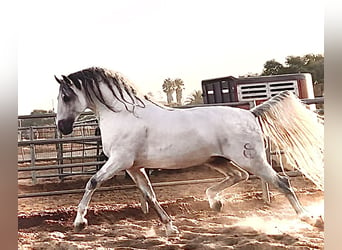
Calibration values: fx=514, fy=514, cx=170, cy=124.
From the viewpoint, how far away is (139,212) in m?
2.15

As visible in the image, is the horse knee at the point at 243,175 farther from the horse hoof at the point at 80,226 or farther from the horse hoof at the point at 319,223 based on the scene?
the horse hoof at the point at 80,226

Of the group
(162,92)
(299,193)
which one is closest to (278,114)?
(299,193)

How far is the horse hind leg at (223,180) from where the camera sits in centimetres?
216

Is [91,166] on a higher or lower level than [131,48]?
lower

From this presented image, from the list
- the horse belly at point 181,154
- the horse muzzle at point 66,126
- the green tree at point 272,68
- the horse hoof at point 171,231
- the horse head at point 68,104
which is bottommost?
the horse hoof at point 171,231

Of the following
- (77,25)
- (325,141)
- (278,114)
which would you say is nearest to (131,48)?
(77,25)

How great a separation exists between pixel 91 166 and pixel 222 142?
0.56 metres

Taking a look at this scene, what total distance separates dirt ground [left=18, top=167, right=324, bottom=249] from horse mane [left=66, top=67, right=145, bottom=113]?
0.32 meters

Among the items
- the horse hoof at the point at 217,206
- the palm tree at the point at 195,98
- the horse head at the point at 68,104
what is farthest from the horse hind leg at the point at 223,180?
the horse head at the point at 68,104

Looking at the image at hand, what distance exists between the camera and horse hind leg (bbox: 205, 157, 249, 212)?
216 cm

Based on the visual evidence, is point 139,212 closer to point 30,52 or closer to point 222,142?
point 222,142

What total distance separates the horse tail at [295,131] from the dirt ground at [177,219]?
0.24ft

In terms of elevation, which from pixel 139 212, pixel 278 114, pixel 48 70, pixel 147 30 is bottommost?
pixel 139 212

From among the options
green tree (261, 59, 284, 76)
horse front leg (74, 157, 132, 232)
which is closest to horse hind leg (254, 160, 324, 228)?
green tree (261, 59, 284, 76)
